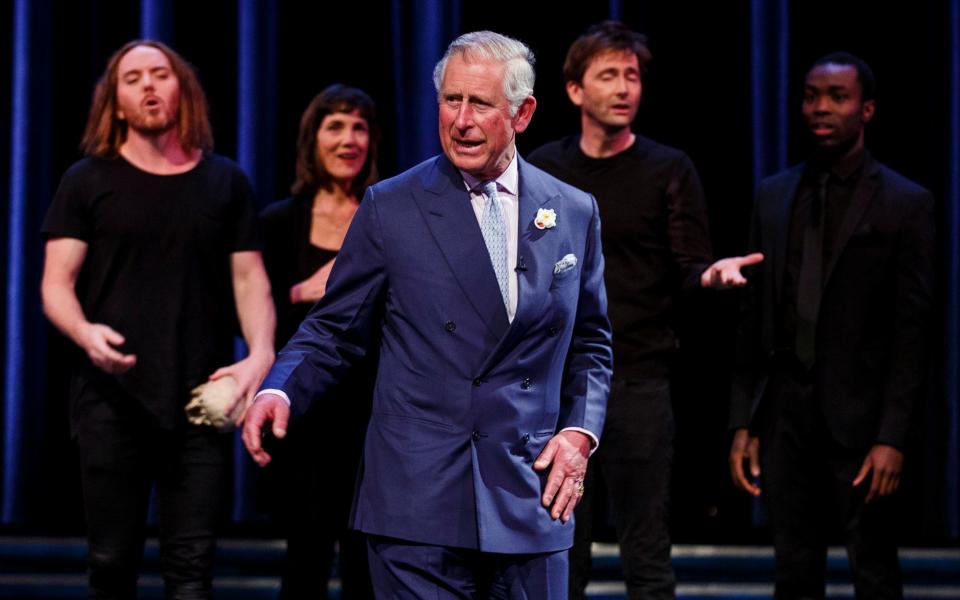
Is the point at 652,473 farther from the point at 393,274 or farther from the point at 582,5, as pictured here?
the point at 582,5

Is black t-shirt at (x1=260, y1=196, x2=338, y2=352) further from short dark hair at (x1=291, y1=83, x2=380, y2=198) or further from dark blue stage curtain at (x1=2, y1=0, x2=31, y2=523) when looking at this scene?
dark blue stage curtain at (x1=2, y1=0, x2=31, y2=523)

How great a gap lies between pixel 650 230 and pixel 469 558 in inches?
51.7

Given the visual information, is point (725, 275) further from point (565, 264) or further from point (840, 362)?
point (565, 264)

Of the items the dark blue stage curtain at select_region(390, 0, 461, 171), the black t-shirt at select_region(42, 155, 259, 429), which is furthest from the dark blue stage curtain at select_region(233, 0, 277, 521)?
the black t-shirt at select_region(42, 155, 259, 429)

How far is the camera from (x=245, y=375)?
294cm

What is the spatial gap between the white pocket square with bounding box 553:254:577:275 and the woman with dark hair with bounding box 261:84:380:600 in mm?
1062

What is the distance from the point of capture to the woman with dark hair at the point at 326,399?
3.05 m

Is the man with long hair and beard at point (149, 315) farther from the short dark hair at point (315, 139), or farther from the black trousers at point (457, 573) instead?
the black trousers at point (457, 573)

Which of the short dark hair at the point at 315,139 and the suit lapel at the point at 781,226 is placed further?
the short dark hair at the point at 315,139

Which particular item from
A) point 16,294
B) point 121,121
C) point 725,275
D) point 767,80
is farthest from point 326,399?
point 767,80

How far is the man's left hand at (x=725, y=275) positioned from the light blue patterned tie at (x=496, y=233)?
0.78m

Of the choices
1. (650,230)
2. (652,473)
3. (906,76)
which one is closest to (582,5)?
(906,76)

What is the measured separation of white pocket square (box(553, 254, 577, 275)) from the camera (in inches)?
82.7

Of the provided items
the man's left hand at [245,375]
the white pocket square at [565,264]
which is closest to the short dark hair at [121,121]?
the man's left hand at [245,375]
